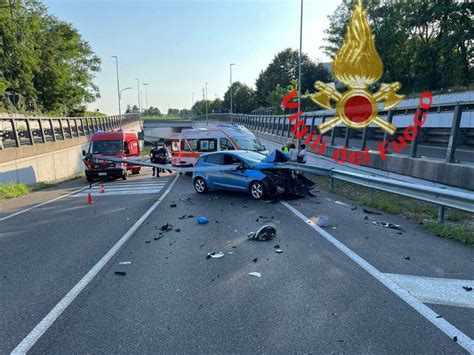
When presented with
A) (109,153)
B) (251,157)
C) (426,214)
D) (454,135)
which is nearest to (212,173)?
(251,157)

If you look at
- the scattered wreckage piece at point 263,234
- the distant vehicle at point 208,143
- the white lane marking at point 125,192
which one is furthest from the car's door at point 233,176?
the scattered wreckage piece at point 263,234

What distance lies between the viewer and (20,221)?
376 inches

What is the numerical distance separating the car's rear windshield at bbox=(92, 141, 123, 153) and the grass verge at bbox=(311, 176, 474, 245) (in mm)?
12436

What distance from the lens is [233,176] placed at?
39.1ft

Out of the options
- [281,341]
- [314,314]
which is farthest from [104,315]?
[314,314]

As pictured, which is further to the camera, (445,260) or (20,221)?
(20,221)

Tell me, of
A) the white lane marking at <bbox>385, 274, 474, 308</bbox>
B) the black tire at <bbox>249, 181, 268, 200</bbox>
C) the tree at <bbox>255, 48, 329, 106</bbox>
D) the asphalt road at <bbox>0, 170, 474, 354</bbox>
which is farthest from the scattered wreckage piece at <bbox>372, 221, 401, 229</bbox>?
the tree at <bbox>255, 48, 329, 106</bbox>

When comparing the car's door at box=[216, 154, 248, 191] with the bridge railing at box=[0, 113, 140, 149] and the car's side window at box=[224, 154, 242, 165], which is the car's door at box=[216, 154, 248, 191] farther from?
the bridge railing at box=[0, 113, 140, 149]

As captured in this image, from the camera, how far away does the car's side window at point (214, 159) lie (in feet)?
41.7

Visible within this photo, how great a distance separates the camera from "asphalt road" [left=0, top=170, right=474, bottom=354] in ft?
11.4

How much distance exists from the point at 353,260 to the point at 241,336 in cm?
272

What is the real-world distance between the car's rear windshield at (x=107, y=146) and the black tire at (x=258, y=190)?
11.1 meters

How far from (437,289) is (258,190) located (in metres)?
6.98

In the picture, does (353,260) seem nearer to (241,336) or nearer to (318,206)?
(241,336)
